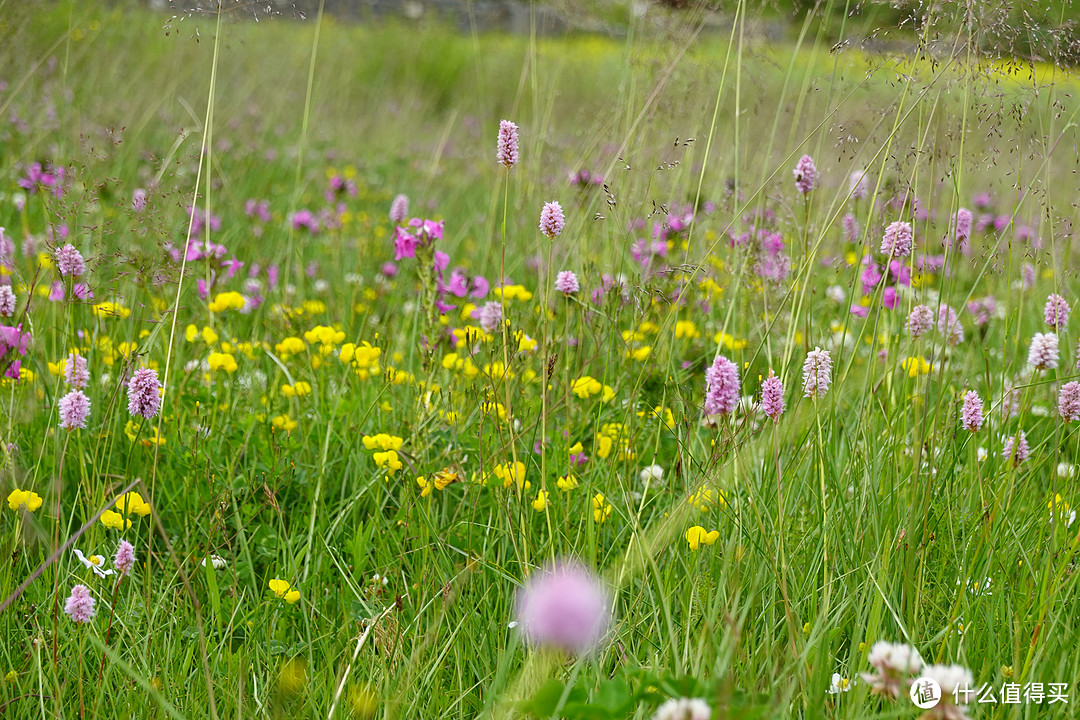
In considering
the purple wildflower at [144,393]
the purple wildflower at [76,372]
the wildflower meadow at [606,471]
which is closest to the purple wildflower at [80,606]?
the wildflower meadow at [606,471]

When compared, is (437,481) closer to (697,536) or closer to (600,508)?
(600,508)

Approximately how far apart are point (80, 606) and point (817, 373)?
1149 mm

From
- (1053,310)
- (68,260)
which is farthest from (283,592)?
(1053,310)

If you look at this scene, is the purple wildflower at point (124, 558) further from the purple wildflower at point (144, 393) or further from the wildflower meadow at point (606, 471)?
the purple wildflower at point (144, 393)

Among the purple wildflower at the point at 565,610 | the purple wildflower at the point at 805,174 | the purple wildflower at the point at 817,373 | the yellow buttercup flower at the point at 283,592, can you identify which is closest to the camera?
the purple wildflower at the point at 565,610

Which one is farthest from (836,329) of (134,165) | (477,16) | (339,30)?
(477,16)

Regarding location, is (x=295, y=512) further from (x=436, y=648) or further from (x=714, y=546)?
(x=714, y=546)

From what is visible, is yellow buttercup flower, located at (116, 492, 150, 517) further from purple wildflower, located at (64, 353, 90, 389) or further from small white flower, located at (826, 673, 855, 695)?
small white flower, located at (826, 673, 855, 695)

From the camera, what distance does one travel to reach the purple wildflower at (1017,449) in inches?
57.7

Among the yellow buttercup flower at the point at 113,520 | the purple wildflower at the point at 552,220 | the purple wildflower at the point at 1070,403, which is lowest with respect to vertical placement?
the yellow buttercup flower at the point at 113,520

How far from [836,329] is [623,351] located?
0.74m

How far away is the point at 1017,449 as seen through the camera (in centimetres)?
149

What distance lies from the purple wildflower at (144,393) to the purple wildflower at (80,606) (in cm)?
33

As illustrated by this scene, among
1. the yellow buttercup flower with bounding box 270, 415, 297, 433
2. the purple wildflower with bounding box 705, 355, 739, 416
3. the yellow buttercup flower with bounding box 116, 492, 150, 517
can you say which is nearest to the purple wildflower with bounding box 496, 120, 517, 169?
the purple wildflower with bounding box 705, 355, 739, 416
